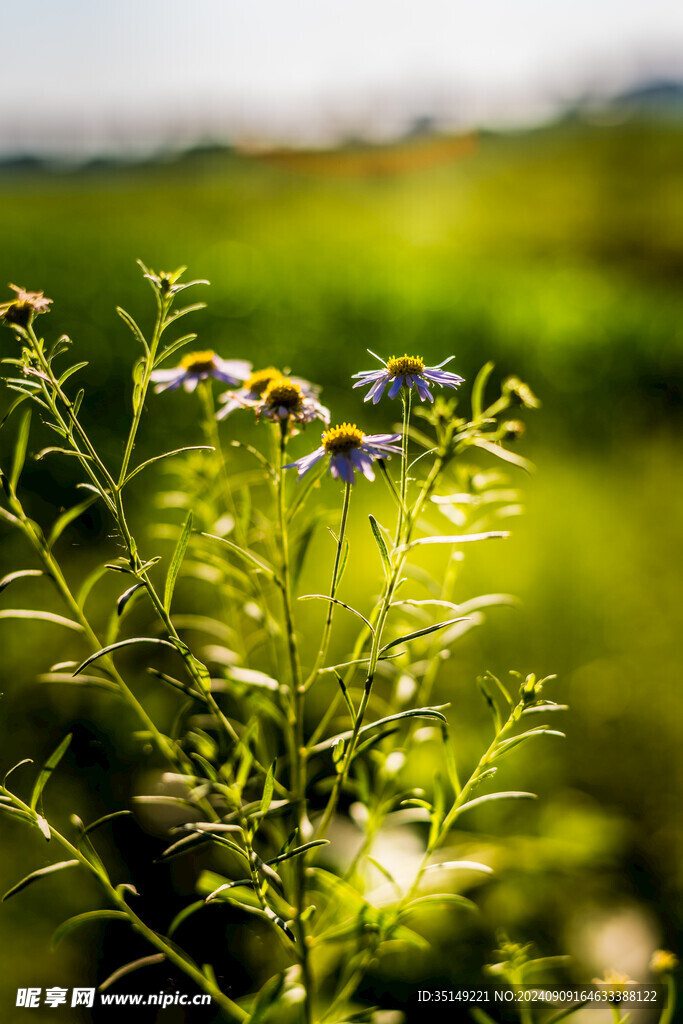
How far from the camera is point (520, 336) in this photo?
2.87 meters

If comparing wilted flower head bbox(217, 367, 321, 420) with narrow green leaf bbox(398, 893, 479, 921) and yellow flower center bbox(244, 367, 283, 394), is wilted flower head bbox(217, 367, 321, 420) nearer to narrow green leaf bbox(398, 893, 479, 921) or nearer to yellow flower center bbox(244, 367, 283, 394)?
yellow flower center bbox(244, 367, 283, 394)

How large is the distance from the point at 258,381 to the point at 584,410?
2.14 meters

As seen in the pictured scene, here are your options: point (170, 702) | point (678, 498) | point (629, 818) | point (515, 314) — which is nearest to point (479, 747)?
point (629, 818)

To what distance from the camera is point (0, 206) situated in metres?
3.08

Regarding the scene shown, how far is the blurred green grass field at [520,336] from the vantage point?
4.81ft

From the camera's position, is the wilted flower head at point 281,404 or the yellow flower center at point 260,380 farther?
the yellow flower center at point 260,380

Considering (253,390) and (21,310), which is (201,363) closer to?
(253,390)

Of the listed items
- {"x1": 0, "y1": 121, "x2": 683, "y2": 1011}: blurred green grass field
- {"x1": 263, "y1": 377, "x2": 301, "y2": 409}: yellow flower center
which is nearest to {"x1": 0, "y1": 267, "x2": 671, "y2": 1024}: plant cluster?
{"x1": 263, "y1": 377, "x2": 301, "y2": 409}: yellow flower center

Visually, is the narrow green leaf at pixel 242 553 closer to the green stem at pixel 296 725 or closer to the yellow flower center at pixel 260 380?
the green stem at pixel 296 725

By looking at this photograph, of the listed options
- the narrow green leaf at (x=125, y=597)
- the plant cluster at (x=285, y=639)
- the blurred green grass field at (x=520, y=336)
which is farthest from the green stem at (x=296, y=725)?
the blurred green grass field at (x=520, y=336)

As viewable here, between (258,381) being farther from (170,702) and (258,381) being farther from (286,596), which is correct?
(170,702)

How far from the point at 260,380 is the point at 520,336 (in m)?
2.34

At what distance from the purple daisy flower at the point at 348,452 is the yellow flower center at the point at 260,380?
0.12 meters

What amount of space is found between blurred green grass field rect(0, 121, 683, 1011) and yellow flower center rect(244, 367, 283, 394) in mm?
894
